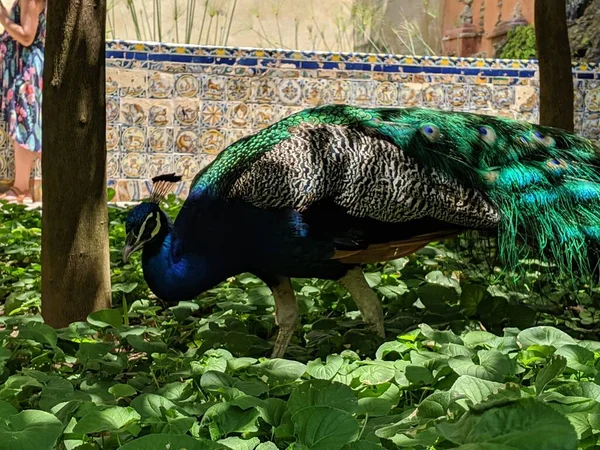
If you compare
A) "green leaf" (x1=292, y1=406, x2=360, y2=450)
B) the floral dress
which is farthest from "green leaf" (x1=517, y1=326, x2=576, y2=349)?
the floral dress

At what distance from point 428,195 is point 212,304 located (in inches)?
46.4

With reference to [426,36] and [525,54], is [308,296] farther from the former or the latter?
[426,36]

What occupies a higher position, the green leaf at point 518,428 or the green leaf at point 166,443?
the green leaf at point 518,428

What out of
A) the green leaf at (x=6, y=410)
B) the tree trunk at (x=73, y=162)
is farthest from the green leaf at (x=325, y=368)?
the tree trunk at (x=73, y=162)

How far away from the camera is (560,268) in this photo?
3.12 m

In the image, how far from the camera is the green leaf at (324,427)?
6.22ft

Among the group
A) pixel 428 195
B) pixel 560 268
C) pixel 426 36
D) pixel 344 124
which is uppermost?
pixel 426 36

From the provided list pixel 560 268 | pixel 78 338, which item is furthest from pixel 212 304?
pixel 560 268

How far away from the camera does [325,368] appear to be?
99.5 inches

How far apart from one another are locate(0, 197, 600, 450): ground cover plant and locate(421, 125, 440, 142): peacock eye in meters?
0.47

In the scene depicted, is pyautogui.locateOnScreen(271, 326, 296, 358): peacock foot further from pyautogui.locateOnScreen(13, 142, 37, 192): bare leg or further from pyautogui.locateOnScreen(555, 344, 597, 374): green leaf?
pyautogui.locateOnScreen(13, 142, 37, 192): bare leg

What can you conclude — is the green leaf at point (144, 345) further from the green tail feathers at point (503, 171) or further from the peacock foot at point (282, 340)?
the green tail feathers at point (503, 171)

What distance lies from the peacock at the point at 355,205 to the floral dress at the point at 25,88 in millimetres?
4093

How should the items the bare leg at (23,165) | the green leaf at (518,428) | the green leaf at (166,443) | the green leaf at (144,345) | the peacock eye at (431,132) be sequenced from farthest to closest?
the bare leg at (23,165)
the peacock eye at (431,132)
the green leaf at (144,345)
the green leaf at (166,443)
the green leaf at (518,428)
